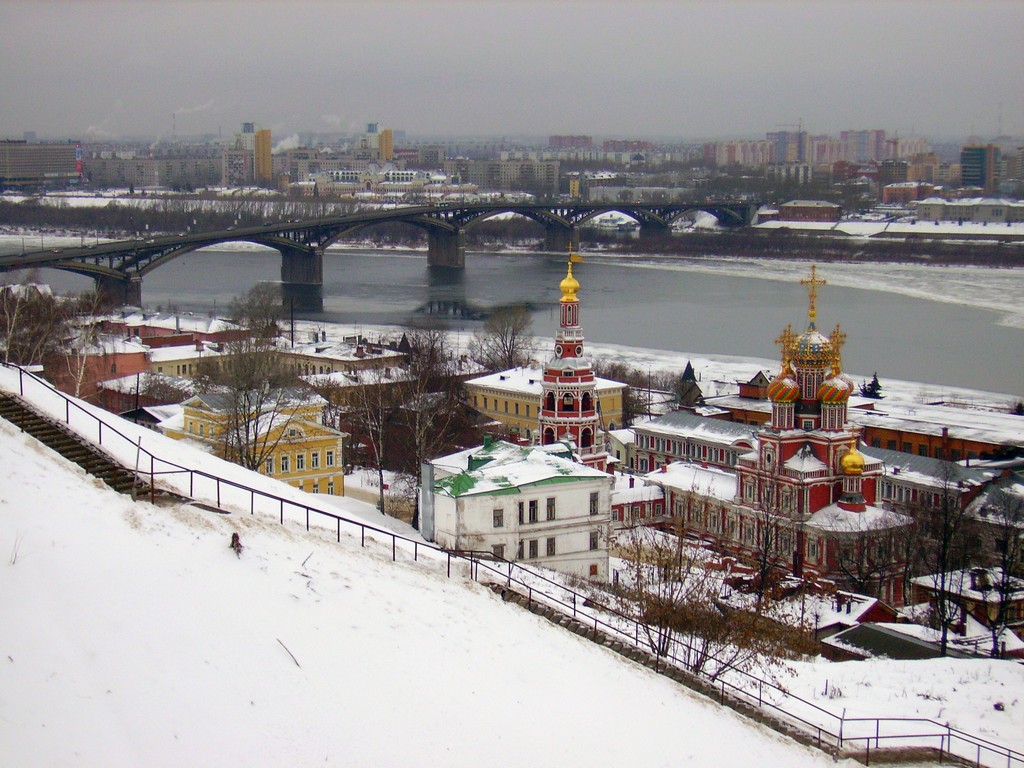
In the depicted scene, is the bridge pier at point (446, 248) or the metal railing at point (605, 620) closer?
the metal railing at point (605, 620)

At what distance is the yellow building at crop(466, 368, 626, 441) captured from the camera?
61.3 feet

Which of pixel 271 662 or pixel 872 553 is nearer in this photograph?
pixel 271 662

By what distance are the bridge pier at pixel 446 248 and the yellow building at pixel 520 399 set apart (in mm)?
27030

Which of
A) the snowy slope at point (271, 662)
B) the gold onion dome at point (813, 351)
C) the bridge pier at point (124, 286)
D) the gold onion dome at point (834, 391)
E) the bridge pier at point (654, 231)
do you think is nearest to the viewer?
the snowy slope at point (271, 662)

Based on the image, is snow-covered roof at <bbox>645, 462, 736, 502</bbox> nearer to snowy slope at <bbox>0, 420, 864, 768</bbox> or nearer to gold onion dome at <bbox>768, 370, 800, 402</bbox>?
gold onion dome at <bbox>768, 370, 800, 402</bbox>

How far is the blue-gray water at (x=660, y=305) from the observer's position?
25234mm

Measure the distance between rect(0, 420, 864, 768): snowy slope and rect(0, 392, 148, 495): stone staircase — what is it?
0.15 meters

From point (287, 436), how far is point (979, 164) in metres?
75.6

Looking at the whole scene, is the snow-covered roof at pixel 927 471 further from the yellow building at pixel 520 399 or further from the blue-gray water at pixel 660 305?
the blue-gray water at pixel 660 305

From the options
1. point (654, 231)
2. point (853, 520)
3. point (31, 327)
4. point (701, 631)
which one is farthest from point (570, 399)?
point (654, 231)

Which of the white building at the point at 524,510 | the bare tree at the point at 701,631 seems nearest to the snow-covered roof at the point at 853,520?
the white building at the point at 524,510

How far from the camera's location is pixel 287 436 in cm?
1284

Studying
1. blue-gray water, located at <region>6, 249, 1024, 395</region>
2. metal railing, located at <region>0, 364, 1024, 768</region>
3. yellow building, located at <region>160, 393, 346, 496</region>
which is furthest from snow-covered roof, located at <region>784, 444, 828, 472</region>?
blue-gray water, located at <region>6, 249, 1024, 395</region>

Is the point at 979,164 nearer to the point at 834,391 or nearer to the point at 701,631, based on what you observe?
the point at 834,391
